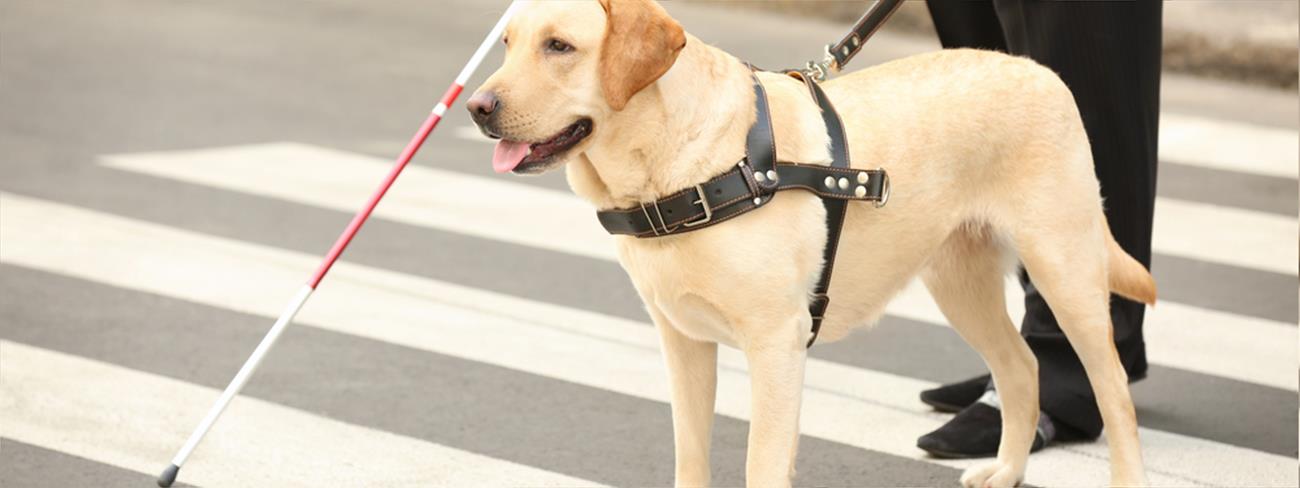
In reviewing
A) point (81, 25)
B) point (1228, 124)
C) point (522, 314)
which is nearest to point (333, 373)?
point (522, 314)

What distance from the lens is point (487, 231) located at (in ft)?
24.7

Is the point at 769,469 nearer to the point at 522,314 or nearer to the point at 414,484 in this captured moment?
the point at 414,484

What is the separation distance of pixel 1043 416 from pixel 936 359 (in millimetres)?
901

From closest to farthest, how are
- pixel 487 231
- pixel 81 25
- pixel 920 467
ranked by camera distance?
pixel 920 467 → pixel 487 231 → pixel 81 25

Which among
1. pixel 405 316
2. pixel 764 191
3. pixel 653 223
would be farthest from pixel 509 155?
pixel 405 316

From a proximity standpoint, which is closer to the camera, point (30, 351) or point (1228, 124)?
point (30, 351)

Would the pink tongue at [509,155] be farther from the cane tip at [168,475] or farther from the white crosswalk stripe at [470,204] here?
the white crosswalk stripe at [470,204]

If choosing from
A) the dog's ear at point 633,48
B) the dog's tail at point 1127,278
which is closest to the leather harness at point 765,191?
the dog's ear at point 633,48

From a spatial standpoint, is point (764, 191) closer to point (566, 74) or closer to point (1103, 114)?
point (566, 74)

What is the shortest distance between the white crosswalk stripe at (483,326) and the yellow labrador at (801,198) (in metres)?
0.54

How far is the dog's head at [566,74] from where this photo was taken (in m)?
3.54

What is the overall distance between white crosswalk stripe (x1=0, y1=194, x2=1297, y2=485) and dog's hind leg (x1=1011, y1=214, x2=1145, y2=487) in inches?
14.2

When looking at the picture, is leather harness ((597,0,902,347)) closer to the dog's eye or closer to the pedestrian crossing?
the dog's eye

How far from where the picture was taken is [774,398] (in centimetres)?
381
